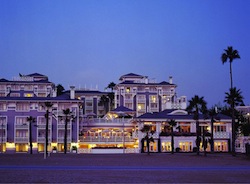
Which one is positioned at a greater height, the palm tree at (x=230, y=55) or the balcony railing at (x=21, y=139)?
the palm tree at (x=230, y=55)

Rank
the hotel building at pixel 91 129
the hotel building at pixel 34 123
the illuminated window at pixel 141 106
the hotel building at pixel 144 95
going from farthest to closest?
the illuminated window at pixel 141 106 < the hotel building at pixel 144 95 < the hotel building at pixel 34 123 < the hotel building at pixel 91 129

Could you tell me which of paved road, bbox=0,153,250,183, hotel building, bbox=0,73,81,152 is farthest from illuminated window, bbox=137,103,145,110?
paved road, bbox=0,153,250,183

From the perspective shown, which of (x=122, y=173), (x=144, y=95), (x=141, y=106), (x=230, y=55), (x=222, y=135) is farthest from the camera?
(x=144, y=95)

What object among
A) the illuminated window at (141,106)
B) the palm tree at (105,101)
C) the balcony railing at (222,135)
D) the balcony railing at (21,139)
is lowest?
the balcony railing at (21,139)

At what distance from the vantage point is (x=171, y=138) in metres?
79.9

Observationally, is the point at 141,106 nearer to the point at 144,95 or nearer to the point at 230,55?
the point at 144,95

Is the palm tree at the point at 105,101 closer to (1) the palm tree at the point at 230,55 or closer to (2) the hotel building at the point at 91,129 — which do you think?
(2) the hotel building at the point at 91,129

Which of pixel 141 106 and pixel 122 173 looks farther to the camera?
pixel 141 106

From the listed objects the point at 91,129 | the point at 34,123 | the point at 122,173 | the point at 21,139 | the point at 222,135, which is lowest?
the point at 21,139

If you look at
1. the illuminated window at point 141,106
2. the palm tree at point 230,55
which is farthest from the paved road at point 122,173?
the illuminated window at point 141,106

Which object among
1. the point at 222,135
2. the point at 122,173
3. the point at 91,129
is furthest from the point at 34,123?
the point at 122,173

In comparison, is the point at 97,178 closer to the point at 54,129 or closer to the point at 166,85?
the point at 54,129

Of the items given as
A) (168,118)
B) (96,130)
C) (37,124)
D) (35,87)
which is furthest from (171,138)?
(35,87)

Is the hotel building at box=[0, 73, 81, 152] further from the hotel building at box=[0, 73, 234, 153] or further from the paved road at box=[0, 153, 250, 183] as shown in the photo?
the paved road at box=[0, 153, 250, 183]
